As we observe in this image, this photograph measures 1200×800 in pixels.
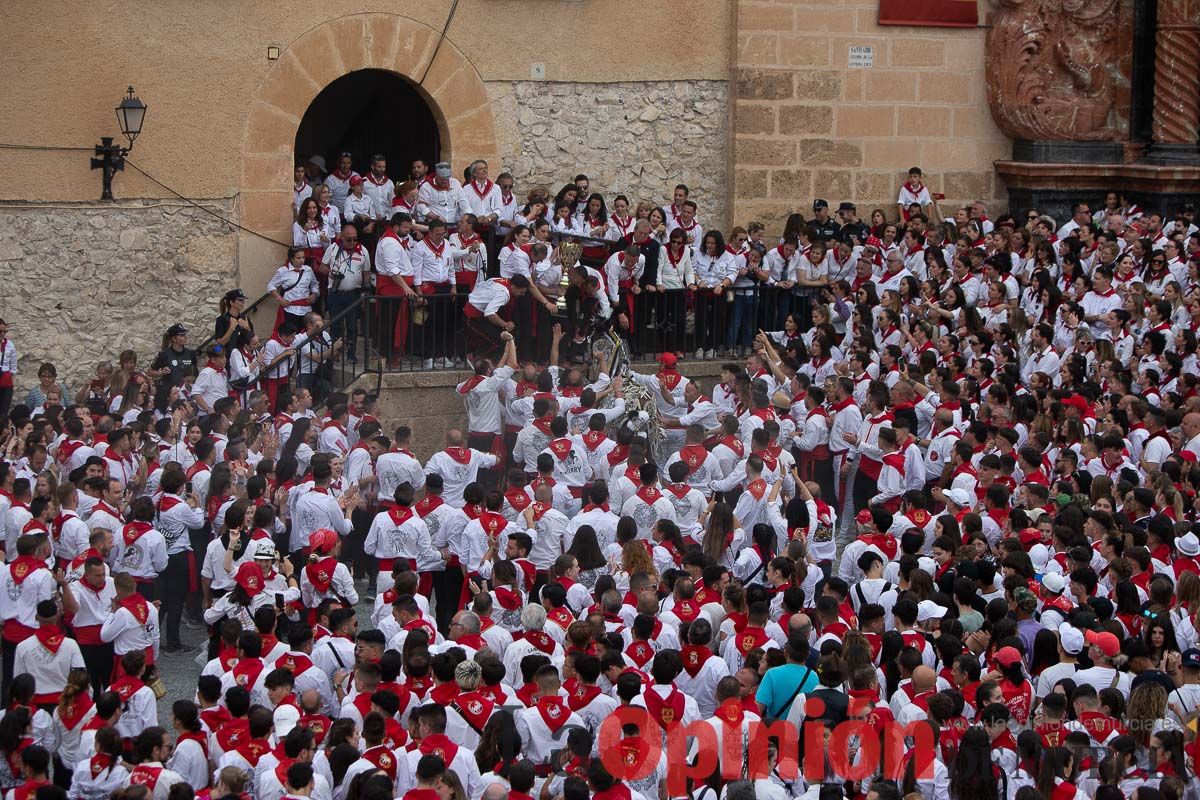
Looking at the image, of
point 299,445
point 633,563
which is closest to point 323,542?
point 633,563

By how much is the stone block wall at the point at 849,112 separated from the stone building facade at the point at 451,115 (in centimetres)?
3

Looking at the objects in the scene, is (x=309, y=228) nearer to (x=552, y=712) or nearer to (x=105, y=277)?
(x=105, y=277)

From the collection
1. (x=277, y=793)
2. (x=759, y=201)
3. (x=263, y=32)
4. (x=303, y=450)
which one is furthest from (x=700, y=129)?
(x=277, y=793)

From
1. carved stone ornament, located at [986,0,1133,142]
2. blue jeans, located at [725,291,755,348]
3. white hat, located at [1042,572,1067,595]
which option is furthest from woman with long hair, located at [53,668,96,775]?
carved stone ornament, located at [986,0,1133,142]

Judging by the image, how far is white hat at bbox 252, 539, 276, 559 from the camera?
1122 centimetres

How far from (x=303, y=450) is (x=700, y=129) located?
8.19m

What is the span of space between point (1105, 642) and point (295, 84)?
453 inches

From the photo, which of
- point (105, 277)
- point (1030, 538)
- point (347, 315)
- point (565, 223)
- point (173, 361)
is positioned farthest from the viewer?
point (565, 223)

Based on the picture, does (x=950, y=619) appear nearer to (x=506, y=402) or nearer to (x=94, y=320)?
(x=506, y=402)

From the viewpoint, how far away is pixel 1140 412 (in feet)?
46.0

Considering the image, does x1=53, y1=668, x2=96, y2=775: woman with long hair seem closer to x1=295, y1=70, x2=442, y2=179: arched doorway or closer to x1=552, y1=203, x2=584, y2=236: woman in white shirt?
x1=552, y1=203, x2=584, y2=236: woman in white shirt

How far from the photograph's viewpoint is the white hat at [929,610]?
33.9ft

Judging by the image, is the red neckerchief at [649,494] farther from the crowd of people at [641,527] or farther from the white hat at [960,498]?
the white hat at [960,498]

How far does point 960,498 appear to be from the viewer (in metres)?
12.7
